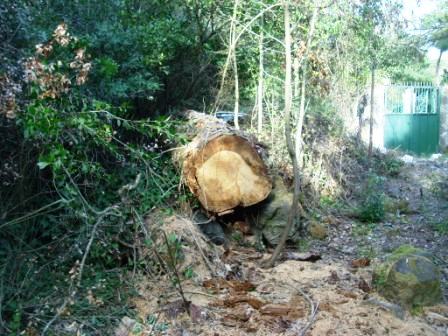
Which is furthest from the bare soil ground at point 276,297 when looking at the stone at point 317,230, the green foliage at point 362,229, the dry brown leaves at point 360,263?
the green foliage at point 362,229

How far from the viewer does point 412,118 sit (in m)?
15.7

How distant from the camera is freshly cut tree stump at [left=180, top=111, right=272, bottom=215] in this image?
573 cm

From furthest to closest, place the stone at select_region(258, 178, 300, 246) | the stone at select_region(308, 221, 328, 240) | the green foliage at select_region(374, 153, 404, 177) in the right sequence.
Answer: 1. the green foliage at select_region(374, 153, 404, 177)
2. the stone at select_region(308, 221, 328, 240)
3. the stone at select_region(258, 178, 300, 246)

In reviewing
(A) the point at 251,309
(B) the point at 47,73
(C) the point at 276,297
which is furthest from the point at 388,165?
(B) the point at 47,73

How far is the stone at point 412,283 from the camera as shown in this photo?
4438 millimetres

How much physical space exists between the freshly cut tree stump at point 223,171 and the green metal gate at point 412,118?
382 inches

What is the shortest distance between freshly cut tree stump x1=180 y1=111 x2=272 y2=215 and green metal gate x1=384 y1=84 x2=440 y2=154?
9708 mm

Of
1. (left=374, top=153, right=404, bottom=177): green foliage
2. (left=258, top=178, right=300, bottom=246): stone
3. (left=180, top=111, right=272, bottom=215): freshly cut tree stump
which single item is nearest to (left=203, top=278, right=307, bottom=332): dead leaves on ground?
(left=180, top=111, right=272, bottom=215): freshly cut tree stump

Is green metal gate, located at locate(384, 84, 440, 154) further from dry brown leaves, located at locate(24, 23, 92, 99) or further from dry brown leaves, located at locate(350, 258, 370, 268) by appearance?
dry brown leaves, located at locate(24, 23, 92, 99)

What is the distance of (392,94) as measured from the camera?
1517cm

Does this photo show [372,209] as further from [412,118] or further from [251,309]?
[412,118]

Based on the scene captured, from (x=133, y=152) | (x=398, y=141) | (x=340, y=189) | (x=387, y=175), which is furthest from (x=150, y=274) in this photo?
(x=398, y=141)

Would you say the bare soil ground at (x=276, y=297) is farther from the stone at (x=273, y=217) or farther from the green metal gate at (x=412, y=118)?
the green metal gate at (x=412, y=118)

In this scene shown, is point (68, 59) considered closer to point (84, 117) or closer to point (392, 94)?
point (84, 117)
